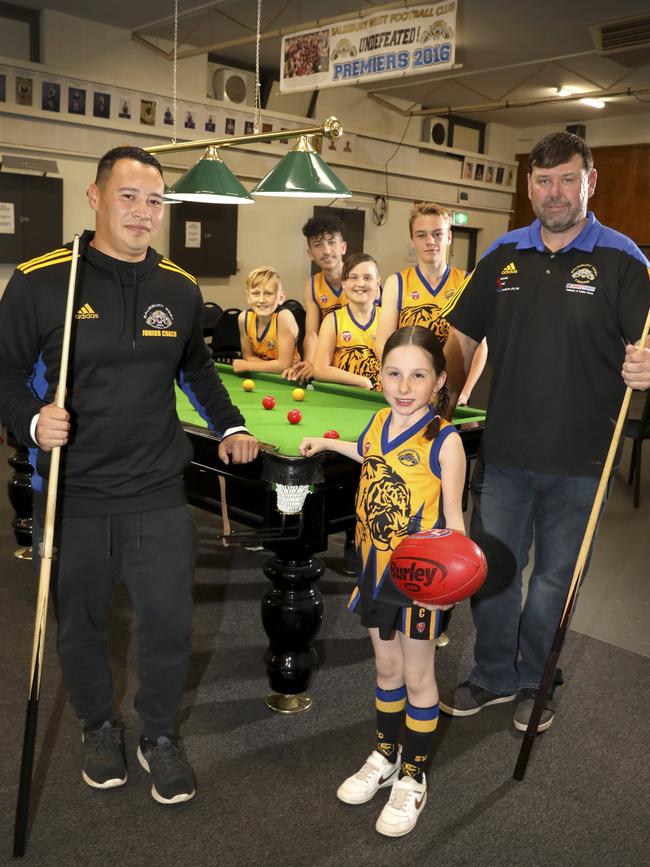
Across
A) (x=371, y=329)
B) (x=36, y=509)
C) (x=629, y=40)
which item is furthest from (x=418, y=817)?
(x=629, y=40)

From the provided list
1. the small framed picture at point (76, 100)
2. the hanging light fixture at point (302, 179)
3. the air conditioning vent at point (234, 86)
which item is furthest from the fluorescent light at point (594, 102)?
the hanging light fixture at point (302, 179)

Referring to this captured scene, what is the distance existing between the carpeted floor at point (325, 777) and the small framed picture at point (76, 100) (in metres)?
6.33

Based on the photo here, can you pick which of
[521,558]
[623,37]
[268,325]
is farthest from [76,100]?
[521,558]

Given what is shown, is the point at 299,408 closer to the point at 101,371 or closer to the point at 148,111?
the point at 101,371

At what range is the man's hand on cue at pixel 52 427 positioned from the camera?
1844 millimetres

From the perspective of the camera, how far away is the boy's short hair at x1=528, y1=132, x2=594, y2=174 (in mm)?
2398

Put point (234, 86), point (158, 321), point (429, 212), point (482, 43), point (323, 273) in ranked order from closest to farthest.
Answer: point (158, 321) → point (429, 212) → point (323, 273) → point (482, 43) → point (234, 86)

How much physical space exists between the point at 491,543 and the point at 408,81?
8863mm

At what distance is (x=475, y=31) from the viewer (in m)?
8.32

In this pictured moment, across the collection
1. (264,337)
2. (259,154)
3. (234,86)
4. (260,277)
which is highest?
(234,86)

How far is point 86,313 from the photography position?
6.82ft

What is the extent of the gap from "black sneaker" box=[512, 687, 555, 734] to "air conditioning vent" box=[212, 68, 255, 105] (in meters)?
8.25

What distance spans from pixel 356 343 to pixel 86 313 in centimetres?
221

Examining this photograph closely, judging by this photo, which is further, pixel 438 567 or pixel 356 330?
pixel 356 330
